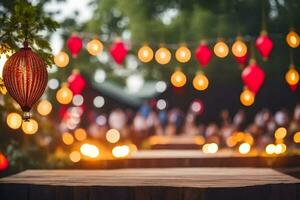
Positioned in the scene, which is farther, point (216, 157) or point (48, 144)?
point (48, 144)

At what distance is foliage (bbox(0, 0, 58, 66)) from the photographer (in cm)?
749

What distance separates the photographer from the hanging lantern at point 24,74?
7.49 meters

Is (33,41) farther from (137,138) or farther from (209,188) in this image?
(137,138)

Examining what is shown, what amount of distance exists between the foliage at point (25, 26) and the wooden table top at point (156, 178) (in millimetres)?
1469

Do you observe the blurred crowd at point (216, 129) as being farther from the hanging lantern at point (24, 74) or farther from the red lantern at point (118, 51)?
the hanging lantern at point (24, 74)

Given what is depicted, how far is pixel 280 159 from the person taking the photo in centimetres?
1317

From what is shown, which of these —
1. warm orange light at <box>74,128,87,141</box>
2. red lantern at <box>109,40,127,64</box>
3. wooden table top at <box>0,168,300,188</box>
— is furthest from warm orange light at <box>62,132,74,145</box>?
wooden table top at <box>0,168,300,188</box>

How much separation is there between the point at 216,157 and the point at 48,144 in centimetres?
947

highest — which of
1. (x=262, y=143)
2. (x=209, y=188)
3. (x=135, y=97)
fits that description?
(x=135, y=97)

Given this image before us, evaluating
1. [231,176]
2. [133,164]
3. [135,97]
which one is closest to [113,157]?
[133,164]

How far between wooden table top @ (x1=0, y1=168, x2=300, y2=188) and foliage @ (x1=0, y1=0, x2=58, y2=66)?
147 cm

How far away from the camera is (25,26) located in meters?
7.62

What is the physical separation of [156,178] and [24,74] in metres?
2.02

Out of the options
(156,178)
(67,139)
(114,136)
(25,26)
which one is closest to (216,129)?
(114,136)
